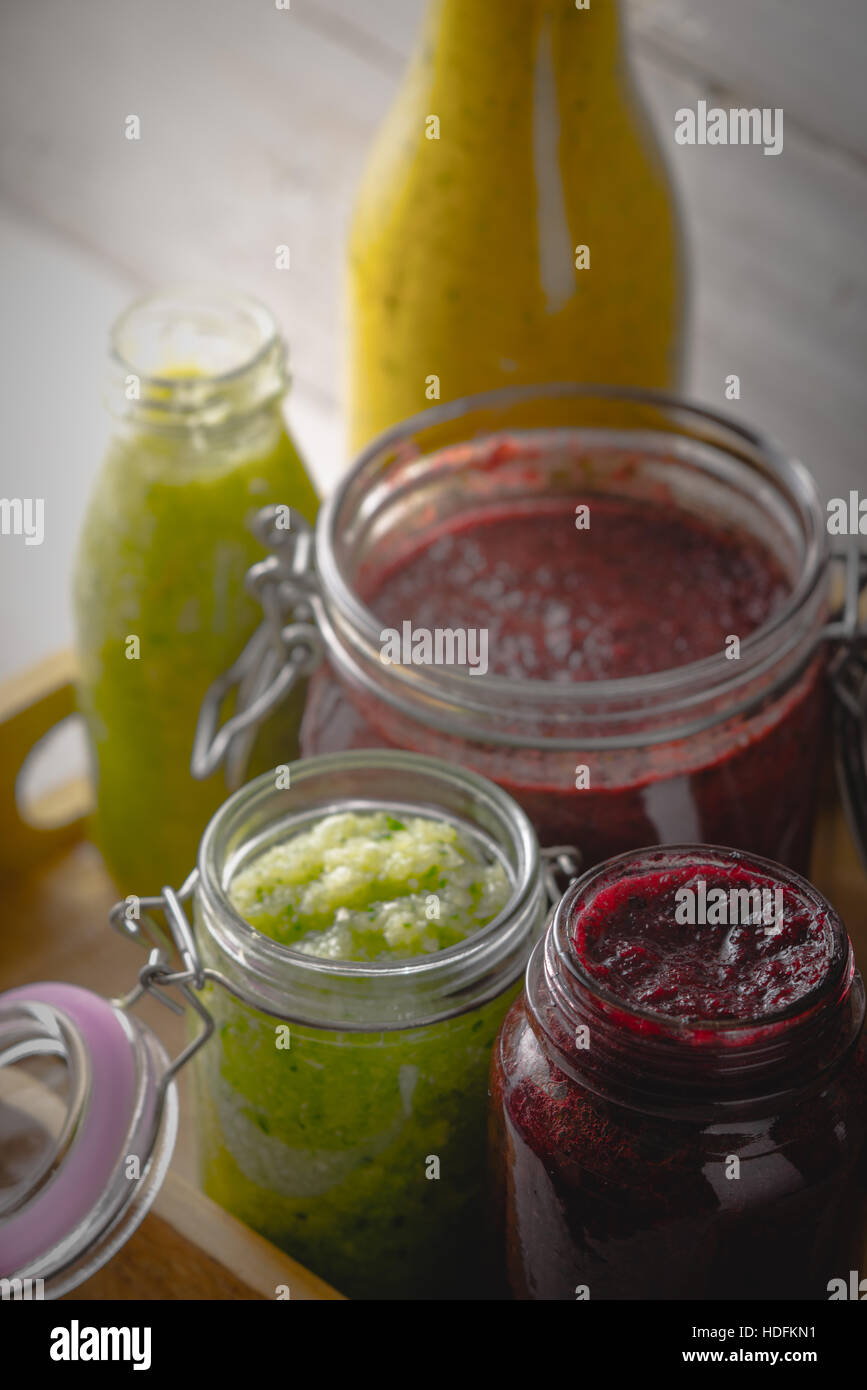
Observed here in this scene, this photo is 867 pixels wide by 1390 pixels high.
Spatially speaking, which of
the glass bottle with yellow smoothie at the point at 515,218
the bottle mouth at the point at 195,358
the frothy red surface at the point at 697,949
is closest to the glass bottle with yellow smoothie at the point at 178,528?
the bottle mouth at the point at 195,358

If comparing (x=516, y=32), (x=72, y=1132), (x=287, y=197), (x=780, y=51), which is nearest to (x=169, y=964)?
(x=72, y=1132)

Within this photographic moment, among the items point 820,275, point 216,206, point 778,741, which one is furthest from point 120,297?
point 778,741

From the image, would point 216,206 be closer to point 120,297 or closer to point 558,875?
point 120,297

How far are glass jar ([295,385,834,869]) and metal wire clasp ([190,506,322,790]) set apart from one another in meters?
0.02

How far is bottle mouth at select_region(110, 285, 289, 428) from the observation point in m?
0.80

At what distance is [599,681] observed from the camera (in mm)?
701

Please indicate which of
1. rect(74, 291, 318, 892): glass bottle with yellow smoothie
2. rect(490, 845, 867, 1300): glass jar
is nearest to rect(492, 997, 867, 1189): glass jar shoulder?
rect(490, 845, 867, 1300): glass jar

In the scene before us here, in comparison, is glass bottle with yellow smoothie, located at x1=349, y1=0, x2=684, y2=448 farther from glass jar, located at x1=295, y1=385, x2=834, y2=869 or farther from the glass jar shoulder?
the glass jar shoulder

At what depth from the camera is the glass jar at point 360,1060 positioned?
1.85 feet

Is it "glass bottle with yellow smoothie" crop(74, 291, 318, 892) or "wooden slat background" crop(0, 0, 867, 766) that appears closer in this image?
"glass bottle with yellow smoothie" crop(74, 291, 318, 892)

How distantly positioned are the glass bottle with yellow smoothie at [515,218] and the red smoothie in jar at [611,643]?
12 centimetres

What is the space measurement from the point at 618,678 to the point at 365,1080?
9.6 inches

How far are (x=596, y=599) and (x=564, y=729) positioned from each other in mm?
139
